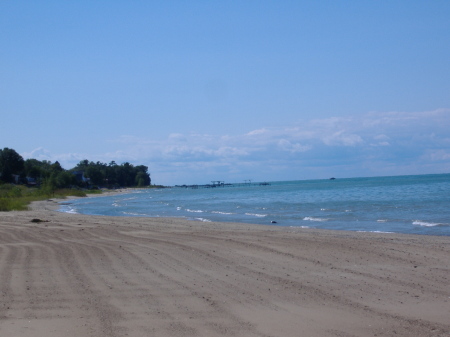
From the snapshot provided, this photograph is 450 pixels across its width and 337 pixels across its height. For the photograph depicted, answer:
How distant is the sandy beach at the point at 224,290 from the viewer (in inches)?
250

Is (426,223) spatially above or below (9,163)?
below

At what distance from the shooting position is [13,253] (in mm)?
12078

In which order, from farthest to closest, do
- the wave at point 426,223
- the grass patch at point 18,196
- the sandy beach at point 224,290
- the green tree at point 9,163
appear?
the green tree at point 9,163 → the grass patch at point 18,196 → the wave at point 426,223 → the sandy beach at point 224,290

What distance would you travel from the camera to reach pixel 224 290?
8.17 m

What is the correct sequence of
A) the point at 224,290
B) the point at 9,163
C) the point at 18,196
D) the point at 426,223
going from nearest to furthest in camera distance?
the point at 224,290 → the point at 426,223 → the point at 18,196 → the point at 9,163

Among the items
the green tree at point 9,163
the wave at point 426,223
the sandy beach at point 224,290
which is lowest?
the wave at point 426,223

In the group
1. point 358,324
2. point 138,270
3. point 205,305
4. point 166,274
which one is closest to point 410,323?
point 358,324

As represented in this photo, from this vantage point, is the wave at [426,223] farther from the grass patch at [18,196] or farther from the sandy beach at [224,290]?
the grass patch at [18,196]

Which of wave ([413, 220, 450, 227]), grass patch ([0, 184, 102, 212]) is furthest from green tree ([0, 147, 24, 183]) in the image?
wave ([413, 220, 450, 227])

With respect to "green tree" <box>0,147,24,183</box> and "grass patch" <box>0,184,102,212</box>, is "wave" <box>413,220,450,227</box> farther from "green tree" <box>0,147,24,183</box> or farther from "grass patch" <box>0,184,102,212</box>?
"green tree" <box>0,147,24,183</box>

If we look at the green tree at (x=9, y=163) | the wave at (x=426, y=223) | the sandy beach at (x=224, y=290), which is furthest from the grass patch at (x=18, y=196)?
the wave at (x=426, y=223)

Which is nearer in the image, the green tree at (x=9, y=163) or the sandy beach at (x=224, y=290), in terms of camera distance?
the sandy beach at (x=224, y=290)

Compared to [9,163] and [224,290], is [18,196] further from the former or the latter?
[224,290]

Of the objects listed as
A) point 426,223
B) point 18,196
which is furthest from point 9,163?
point 426,223
